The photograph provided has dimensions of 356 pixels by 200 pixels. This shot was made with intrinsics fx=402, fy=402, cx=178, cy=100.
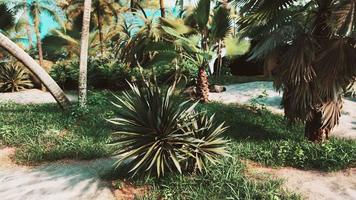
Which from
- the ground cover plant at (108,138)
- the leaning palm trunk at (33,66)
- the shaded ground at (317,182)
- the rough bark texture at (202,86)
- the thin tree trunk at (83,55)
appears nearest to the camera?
the shaded ground at (317,182)

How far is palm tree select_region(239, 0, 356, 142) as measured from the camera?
8586 mm

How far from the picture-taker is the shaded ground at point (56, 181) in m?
6.68

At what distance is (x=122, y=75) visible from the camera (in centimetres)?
1920

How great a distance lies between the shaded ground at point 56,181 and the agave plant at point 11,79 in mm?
11916

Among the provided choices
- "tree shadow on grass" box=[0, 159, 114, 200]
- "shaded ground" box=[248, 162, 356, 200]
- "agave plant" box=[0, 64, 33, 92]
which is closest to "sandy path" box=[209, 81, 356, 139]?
"shaded ground" box=[248, 162, 356, 200]

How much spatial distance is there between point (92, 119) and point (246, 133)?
4294 mm

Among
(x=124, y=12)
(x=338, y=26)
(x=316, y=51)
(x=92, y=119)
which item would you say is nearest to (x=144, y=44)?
(x=92, y=119)

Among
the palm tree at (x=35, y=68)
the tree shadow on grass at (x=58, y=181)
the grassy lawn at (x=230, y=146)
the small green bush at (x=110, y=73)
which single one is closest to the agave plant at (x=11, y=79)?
the small green bush at (x=110, y=73)

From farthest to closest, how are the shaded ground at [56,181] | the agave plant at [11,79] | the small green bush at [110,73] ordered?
the agave plant at [11,79] → the small green bush at [110,73] → the shaded ground at [56,181]

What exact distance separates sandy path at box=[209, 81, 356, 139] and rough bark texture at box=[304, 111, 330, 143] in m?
1.46

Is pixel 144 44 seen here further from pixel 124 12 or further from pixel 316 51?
pixel 124 12

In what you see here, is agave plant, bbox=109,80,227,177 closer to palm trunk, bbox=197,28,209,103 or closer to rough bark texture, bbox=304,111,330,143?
rough bark texture, bbox=304,111,330,143

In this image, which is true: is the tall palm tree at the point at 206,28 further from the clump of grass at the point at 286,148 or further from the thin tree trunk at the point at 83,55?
the thin tree trunk at the point at 83,55

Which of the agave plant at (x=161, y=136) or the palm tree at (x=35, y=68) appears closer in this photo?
the agave plant at (x=161, y=136)
